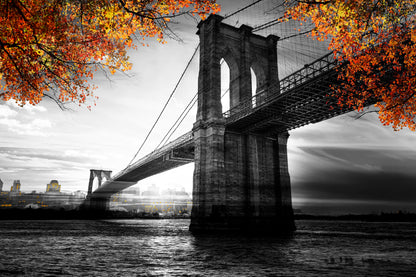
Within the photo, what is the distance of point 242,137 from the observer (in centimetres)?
2480

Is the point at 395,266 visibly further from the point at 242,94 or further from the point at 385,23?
the point at 242,94

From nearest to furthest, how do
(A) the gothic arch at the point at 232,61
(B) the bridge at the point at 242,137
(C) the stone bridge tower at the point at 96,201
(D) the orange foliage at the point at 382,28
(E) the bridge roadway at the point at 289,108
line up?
(D) the orange foliage at the point at 382,28
(E) the bridge roadway at the point at 289,108
(B) the bridge at the point at 242,137
(A) the gothic arch at the point at 232,61
(C) the stone bridge tower at the point at 96,201

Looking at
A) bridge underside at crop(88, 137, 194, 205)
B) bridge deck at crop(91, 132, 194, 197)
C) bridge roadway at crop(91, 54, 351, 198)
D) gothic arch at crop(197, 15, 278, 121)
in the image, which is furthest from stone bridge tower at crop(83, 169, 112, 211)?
gothic arch at crop(197, 15, 278, 121)

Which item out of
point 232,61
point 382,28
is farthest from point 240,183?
point 382,28

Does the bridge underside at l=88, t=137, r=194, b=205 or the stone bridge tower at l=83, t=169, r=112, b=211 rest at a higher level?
the bridge underside at l=88, t=137, r=194, b=205

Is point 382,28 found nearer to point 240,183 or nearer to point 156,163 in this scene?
point 240,183

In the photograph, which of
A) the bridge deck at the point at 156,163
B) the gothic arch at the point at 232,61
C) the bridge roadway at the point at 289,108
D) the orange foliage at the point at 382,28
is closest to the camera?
A: the orange foliage at the point at 382,28

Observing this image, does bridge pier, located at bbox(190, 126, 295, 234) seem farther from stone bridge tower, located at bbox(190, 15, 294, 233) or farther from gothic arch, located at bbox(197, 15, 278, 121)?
gothic arch, located at bbox(197, 15, 278, 121)

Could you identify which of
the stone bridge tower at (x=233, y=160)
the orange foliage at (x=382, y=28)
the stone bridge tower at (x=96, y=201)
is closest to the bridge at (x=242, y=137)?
the stone bridge tower at (x=233, y=160)

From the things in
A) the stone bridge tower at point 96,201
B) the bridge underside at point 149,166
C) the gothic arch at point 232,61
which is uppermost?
the gothic arch at point 232,61

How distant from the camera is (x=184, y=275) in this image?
630cm

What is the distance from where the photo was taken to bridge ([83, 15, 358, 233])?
20.6 m

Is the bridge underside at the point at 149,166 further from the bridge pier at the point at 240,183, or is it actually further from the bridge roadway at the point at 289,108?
the bridge pier at the point at 240,183

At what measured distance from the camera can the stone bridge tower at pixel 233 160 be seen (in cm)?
2160
